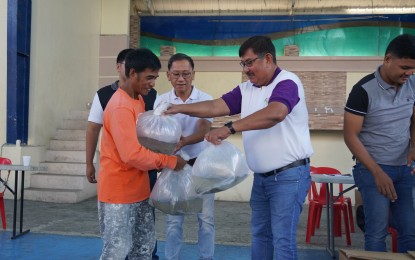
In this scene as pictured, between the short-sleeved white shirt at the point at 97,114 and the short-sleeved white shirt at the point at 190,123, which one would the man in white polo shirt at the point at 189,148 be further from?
the short-sleeved white shirt at the point at 97,114

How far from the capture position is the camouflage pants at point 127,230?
211 cm

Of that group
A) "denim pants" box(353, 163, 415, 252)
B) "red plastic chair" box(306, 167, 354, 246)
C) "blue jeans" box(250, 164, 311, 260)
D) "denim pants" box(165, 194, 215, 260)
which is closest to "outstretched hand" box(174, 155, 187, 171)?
"blue jeans" box(250, 164, 311, 260)

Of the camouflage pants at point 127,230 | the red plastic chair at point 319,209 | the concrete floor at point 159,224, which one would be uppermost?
the camouflage pants at point 127,230

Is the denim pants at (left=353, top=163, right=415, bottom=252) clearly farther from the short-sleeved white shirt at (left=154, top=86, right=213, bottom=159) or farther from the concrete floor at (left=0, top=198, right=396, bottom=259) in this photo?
the concrete floor at (left=0, top=198, right=396, bottom=259)

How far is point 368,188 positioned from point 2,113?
560cm

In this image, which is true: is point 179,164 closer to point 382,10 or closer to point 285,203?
point 285,203

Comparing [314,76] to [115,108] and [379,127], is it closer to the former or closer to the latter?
[379,127]

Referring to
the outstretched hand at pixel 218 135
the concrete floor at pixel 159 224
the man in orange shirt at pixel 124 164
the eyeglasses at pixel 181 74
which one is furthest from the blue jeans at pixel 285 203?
the concrete floor at pixel 159 224

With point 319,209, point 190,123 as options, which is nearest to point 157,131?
point 190,123

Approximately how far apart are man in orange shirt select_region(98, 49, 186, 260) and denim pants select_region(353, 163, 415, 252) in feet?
3.40

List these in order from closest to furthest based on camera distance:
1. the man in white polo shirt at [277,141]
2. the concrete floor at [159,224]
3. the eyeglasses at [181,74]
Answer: the man in white polo shirt at [277,141], the eyeglasses at [181,74], the concrete floor at [159,224]

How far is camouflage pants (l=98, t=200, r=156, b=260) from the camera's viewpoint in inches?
83.0

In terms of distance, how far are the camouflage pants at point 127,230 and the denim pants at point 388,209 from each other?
1.16 m

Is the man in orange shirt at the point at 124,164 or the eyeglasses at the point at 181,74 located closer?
the man in orange shirt at the point at 124,164
